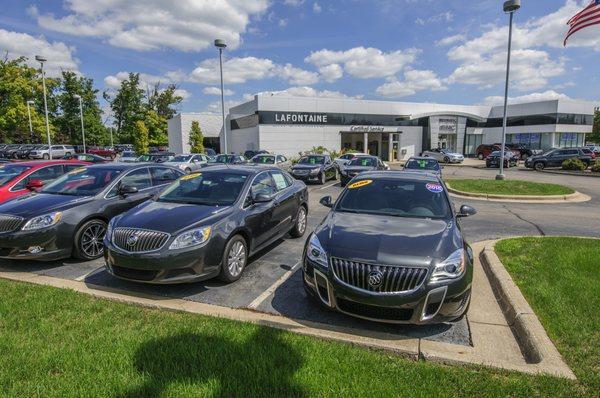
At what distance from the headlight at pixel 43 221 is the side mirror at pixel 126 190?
115cm

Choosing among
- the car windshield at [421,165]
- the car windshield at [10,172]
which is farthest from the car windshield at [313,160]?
the car windshield at [10,172]

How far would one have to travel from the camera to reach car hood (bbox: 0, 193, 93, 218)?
5.58 m

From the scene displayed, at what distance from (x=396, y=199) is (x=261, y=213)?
82.0 inches

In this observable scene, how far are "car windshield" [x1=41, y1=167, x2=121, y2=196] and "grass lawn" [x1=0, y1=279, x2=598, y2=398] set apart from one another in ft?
10.0

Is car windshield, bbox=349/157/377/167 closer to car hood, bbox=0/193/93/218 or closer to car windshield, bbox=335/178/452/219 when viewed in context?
car windshield, bbox=335/178/452/219

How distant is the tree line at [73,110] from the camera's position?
49.1 meters

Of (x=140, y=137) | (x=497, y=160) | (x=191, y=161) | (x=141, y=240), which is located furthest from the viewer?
(x=140, y=137)

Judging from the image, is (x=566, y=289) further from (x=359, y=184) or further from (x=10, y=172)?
(x=10, y=172)

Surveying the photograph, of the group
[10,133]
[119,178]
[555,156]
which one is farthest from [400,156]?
[10,133]

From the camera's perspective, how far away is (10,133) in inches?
2119

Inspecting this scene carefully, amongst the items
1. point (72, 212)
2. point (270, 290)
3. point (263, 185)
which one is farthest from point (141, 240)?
point (263, 185)

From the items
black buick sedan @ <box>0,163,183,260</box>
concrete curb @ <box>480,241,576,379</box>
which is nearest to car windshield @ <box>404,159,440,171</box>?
concrete curb @ <box>480,241,576,379</box>

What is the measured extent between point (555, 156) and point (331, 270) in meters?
33.1

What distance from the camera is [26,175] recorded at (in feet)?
28.0
